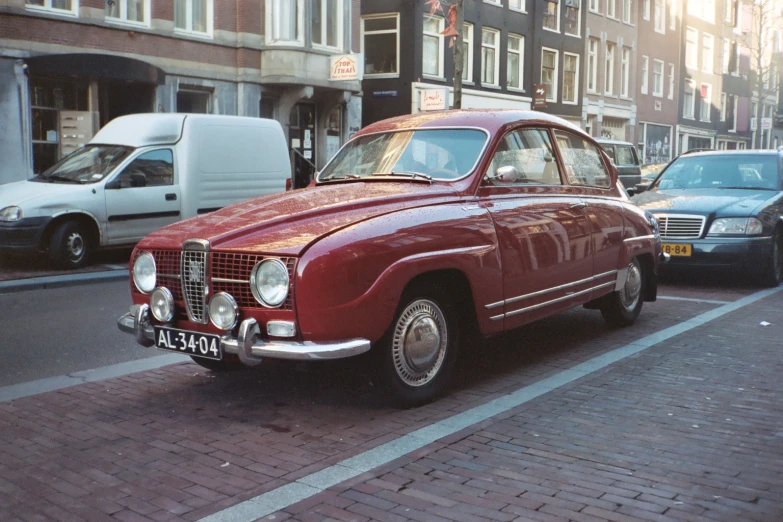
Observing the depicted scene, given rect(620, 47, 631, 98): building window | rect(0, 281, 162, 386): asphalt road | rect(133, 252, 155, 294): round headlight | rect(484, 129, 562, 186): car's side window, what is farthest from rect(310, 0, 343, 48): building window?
rect(620, 47, 631, 98): building window

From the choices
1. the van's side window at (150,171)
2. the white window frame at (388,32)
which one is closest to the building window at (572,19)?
the white window frame at (388,32)

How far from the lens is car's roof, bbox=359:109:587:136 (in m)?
6.20

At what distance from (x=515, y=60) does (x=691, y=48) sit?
21.2 meters

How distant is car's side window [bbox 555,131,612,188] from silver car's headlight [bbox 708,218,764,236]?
3.31 m

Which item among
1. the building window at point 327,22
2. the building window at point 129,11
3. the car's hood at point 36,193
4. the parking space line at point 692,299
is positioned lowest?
the parking space line at point 692,299

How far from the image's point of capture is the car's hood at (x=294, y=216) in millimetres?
4762

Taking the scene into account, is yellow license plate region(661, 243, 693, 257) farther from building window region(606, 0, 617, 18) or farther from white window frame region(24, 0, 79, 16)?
building window region(606, 0, 617, 18)

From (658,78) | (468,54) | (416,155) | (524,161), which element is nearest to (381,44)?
(468,54)

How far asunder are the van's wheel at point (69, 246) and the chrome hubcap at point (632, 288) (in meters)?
7.98

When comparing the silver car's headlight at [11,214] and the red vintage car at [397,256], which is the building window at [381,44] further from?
the red vintage car at [397,256]

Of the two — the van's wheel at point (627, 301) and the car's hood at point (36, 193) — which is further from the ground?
the car's hood at point (36, 193)

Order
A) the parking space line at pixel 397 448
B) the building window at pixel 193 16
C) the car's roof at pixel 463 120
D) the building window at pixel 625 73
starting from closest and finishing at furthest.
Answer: the parking space line at pixel 397 448, the car's roof at pixel 463 120, the building window at pixel 193 16, the building window at pixel 625 73

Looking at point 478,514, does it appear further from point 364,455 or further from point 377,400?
point 377,400

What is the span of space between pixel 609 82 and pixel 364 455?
136 feet
